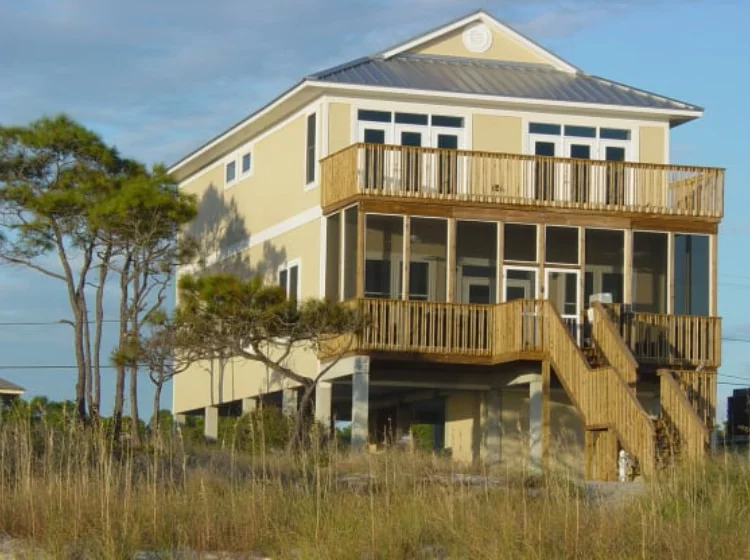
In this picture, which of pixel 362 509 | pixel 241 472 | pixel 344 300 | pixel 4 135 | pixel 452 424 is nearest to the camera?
pixel 362 509

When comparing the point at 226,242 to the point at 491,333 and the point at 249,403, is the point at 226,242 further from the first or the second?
the point at 491,333

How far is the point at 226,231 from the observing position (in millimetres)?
41688

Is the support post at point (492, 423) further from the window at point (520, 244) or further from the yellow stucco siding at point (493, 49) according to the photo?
the yellow stucco siding at point (493, 49)

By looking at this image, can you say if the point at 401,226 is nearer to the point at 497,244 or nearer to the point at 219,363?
the point at 497,244

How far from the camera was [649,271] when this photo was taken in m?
36.0

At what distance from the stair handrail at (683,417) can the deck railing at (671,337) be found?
158 inches

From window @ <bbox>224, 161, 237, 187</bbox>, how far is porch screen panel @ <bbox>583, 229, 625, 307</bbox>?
32.9 ft

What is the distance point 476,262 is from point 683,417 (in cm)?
796

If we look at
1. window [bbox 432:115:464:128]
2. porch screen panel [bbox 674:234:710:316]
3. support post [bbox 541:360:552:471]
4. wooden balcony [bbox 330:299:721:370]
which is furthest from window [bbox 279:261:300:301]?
porch screen panel [bbox 674:234:710:316]

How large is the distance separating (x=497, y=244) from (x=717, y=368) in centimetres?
521

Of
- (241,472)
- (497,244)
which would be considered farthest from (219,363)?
(241,472)

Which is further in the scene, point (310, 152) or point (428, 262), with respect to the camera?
point (310, 152)

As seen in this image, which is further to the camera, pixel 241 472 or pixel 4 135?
pixel 4 135

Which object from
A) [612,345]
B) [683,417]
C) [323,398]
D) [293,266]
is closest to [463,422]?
[323,398]
